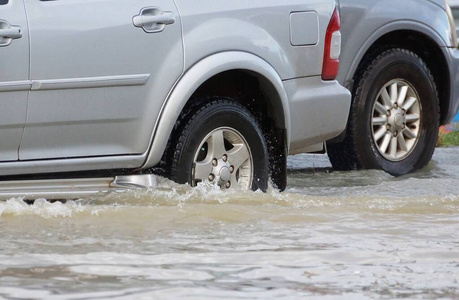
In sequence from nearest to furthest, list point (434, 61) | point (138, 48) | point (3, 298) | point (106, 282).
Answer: point (3, 298), point (106, 282), point (138, 48), point (434, 61)

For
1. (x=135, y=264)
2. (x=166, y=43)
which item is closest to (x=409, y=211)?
(x=166, y=43)

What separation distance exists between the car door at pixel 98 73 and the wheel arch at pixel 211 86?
48 millimetres

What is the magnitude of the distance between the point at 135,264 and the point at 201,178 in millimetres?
1737

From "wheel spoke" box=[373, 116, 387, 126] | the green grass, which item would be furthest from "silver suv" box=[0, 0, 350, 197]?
the green grass

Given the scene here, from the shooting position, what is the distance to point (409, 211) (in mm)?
6910

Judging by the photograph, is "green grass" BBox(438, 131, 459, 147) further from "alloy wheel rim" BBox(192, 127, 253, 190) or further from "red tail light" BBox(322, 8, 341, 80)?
"alloy wheel rim" BBox(192, 127, 253, 190)

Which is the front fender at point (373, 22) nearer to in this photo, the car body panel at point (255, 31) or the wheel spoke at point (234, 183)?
the car body panel at point (255, 31)

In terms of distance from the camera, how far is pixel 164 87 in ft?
21.5

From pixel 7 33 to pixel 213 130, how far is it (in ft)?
4.40

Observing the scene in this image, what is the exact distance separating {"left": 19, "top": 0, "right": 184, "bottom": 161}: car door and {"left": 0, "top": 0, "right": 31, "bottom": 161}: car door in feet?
0.13

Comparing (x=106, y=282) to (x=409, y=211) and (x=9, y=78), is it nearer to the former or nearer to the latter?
(x=9, y=78)

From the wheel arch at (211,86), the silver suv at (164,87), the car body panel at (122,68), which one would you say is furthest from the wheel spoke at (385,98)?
the car body panel at (122,68)

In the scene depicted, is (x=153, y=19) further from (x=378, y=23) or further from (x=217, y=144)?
(x=378, y=23)

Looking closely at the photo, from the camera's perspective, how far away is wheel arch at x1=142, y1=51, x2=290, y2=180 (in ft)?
21.6
